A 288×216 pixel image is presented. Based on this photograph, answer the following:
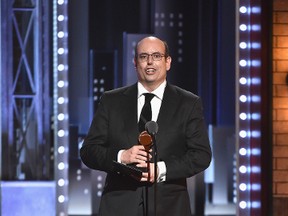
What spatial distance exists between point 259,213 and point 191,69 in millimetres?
978

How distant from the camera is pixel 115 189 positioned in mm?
2061

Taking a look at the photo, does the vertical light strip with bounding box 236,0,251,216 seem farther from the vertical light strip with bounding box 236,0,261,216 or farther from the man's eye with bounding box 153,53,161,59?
the man's eye with bounding box 153,53,161,59

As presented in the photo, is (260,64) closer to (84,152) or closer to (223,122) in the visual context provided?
(223,122)

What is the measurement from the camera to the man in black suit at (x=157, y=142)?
2.02 m

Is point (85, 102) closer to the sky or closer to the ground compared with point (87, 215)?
closer to the sky

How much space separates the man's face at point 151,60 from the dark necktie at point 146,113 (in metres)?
0.06

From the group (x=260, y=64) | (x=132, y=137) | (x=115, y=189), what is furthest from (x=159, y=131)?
(x=260, y=64)

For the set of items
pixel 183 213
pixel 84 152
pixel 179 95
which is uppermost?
pixel 179 95

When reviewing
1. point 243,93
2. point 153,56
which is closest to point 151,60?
point 153,56

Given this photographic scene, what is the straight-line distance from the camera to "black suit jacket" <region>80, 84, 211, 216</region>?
202 centimetres

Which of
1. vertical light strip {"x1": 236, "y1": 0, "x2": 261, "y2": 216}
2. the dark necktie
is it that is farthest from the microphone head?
vertical light strip {"x1": 236, "y1": 0, "x2": 261, "y2": 216}

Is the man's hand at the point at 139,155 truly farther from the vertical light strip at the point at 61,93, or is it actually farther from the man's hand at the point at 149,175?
the vertical light strip at the point at 61,93

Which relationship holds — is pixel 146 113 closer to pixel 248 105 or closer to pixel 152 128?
pixel 152 128

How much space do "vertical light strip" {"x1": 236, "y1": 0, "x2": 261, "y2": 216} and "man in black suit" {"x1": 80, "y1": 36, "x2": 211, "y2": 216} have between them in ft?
5.07
